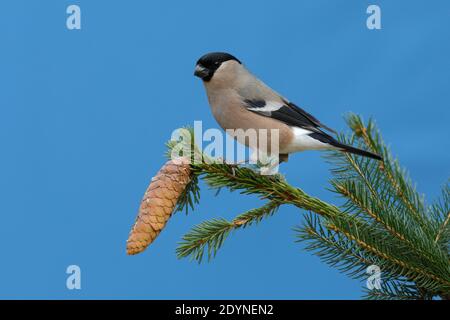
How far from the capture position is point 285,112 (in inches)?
134

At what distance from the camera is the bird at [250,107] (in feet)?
10.9

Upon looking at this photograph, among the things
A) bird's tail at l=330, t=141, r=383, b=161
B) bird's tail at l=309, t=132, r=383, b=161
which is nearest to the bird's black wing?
bird's tail at l=309, t=132, r=383, b=161

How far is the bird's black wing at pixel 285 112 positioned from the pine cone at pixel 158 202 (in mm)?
876

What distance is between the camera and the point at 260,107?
343 centimetres

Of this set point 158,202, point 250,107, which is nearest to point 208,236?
point 158,202

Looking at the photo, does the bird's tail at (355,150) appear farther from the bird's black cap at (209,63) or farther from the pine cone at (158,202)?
the bird's black cap at (209,63)

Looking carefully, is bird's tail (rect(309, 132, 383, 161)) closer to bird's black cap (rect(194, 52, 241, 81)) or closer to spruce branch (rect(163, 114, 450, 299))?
spruce branch (rect(163, 114, 450, 299))

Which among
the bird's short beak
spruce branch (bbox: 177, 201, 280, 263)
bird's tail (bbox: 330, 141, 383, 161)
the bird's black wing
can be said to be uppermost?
the bird's short beak

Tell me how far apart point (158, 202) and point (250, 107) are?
3.56 ft

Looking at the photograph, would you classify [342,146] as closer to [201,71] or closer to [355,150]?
[355,150]

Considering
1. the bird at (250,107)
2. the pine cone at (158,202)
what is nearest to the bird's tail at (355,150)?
the bird at (250,107)

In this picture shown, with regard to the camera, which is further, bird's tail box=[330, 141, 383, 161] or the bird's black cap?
the bird's black cap

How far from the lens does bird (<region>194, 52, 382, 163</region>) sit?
3318 mm
